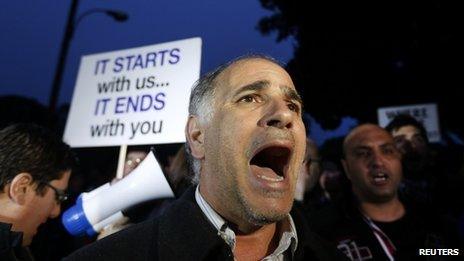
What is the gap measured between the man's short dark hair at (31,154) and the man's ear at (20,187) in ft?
0.07

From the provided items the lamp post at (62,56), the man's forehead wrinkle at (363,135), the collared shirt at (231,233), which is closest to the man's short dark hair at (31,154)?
the collared shirt at (231,233)

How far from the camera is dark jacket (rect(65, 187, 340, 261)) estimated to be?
5.45 ft

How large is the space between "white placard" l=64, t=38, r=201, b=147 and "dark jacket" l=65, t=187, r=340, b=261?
4.31ft

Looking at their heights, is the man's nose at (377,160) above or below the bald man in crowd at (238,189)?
below

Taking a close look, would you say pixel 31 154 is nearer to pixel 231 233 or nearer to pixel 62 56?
pixel 231 233

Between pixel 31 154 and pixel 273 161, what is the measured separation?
1.46 meters

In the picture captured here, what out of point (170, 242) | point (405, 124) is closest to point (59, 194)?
point (170, 242)

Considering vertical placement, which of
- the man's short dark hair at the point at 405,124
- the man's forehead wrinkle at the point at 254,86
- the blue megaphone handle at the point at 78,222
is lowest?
the man's short dark hair at the point at 405,124

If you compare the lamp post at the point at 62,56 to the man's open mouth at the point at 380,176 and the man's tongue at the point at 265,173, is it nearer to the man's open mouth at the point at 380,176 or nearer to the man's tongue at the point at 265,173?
the man's open mouth at the point at 380,176

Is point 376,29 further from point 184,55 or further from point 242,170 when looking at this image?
point 242,170

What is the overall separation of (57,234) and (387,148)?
324 cm

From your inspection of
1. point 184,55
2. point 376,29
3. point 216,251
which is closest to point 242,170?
point 216,251

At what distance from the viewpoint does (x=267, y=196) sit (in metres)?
1.76

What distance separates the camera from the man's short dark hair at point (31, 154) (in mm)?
2457
